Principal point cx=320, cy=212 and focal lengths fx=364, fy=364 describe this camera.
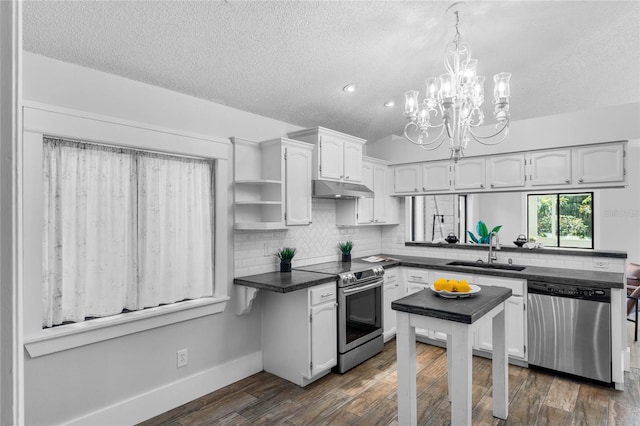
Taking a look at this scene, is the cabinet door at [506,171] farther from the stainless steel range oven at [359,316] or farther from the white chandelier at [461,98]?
the white chandelier at [461,98]

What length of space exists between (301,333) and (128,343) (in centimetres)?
139

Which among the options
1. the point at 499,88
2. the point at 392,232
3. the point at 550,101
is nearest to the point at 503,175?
the point at 550,101

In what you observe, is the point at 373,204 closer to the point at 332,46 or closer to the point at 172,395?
the point at 332,46

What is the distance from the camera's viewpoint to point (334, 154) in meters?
3.99

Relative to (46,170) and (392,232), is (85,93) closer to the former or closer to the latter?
(46,170)

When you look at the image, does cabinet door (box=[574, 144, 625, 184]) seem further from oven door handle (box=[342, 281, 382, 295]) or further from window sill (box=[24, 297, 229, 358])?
window sill (box=[24, 297, 229, 358])

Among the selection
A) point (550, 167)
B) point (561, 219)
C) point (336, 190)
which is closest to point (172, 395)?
point (336, 190)

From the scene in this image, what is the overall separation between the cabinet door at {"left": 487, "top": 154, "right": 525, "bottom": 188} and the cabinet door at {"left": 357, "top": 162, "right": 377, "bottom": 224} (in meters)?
1.39

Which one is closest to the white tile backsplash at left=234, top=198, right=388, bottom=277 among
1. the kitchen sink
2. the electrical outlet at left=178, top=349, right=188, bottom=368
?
the electrical outlet at left=178, top=349, right=188, bottom=368

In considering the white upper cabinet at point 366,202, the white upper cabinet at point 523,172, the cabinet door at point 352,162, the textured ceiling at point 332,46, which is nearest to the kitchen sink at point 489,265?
the white upper cabinet at point 523,172

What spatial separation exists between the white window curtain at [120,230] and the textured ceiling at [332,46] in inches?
26.3

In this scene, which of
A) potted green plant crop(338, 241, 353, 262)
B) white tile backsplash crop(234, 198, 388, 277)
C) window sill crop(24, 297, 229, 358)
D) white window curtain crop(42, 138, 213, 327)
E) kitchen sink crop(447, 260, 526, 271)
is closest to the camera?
window sill crop(24, 297, 229, 358)

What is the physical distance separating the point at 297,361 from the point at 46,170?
2.44m

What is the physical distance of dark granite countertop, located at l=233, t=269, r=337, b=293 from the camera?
305cm
